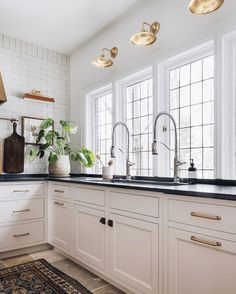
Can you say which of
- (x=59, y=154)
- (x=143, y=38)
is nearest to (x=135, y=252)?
(x=143, y=38)

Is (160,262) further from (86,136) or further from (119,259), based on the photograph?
(86,136)

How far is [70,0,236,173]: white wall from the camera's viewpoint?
84.3 inches

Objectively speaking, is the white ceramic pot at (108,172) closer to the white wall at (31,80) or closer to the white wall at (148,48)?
the white wall at (148,48)

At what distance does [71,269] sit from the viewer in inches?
98.4

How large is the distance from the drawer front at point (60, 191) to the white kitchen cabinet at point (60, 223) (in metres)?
0.06

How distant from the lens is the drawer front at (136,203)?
1728 millimetres

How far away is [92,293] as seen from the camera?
203 centimetres

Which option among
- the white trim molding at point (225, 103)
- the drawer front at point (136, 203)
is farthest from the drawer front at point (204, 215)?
the white trim molding at point (225, 103)

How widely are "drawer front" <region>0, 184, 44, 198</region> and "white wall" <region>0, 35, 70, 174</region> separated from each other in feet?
2.21

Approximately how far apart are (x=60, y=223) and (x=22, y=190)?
0.57 meters

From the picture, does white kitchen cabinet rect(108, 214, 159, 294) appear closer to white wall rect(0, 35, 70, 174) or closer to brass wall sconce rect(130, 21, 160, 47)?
brass wall sconce rect(130, 21, 160, 47)

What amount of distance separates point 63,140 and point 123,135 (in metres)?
0.85

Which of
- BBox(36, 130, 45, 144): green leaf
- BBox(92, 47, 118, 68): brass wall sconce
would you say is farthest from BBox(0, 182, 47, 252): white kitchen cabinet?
BBox(92, 47, 118, 68): brass wall sconce

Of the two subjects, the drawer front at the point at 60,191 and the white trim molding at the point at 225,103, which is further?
the drawer front at the point at 60,191
